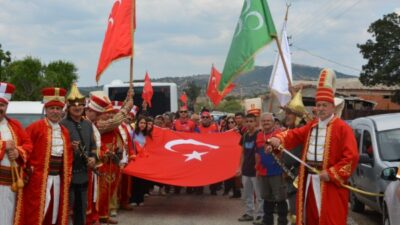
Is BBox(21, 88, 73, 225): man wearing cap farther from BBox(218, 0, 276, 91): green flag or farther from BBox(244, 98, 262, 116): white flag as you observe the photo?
A: BBox(244, 98, 262, 116): white flag

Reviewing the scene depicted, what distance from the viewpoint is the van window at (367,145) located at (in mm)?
9555

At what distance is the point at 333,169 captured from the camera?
613 centimetres

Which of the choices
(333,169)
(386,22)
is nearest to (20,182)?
(333,169)

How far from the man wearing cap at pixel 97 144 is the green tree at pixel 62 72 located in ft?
133

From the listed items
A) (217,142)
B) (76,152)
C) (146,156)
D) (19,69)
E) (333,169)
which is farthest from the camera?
(19,69)

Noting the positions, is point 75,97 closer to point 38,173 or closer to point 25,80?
point 38,173

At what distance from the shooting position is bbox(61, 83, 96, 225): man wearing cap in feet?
25.0

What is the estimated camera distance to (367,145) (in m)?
9.91

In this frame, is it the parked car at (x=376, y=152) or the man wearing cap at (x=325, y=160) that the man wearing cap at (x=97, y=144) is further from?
the parked car at (x=376, y=152)

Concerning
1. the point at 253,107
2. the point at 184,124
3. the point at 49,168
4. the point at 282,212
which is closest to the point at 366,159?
the point at 282,212

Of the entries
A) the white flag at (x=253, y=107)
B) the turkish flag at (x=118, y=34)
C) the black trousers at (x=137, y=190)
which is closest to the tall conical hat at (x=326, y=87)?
the white flag at (x=253, y=107)

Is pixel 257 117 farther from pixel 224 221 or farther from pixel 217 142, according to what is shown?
pixel 217 142

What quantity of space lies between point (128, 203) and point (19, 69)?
35.5 m

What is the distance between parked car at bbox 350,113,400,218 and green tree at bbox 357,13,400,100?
41932mm
